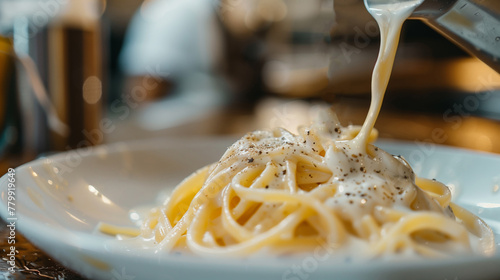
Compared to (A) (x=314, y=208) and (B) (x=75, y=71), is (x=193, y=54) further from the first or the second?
(A) (x=314, y=208)

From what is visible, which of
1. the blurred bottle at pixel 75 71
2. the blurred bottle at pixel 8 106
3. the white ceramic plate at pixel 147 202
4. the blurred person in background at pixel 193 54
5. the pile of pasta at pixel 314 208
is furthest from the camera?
the blurred person in background at pixel 193 54

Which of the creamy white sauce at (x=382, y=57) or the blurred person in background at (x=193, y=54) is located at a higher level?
the creamy white sauce at (x=382, y=57)

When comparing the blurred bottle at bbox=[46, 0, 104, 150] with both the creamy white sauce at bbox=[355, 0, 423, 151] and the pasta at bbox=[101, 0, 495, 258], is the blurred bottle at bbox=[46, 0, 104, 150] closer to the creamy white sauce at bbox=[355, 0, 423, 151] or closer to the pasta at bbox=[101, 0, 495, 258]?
the pasta at bbox=[101, 0, 495, 258]

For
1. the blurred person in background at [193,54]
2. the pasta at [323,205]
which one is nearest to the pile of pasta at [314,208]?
the pasta at [323,205]

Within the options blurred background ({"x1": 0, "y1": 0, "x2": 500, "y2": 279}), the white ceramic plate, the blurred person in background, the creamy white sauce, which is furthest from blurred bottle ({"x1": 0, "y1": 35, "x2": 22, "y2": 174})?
the blurred person in background

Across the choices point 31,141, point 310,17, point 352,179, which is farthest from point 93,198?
point 310,17

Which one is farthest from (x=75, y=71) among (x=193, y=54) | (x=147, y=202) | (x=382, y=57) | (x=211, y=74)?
(x=211, y=74)

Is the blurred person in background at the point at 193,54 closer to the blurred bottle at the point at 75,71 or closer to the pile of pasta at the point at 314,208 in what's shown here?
the blurred bottle at the point at 75,71
